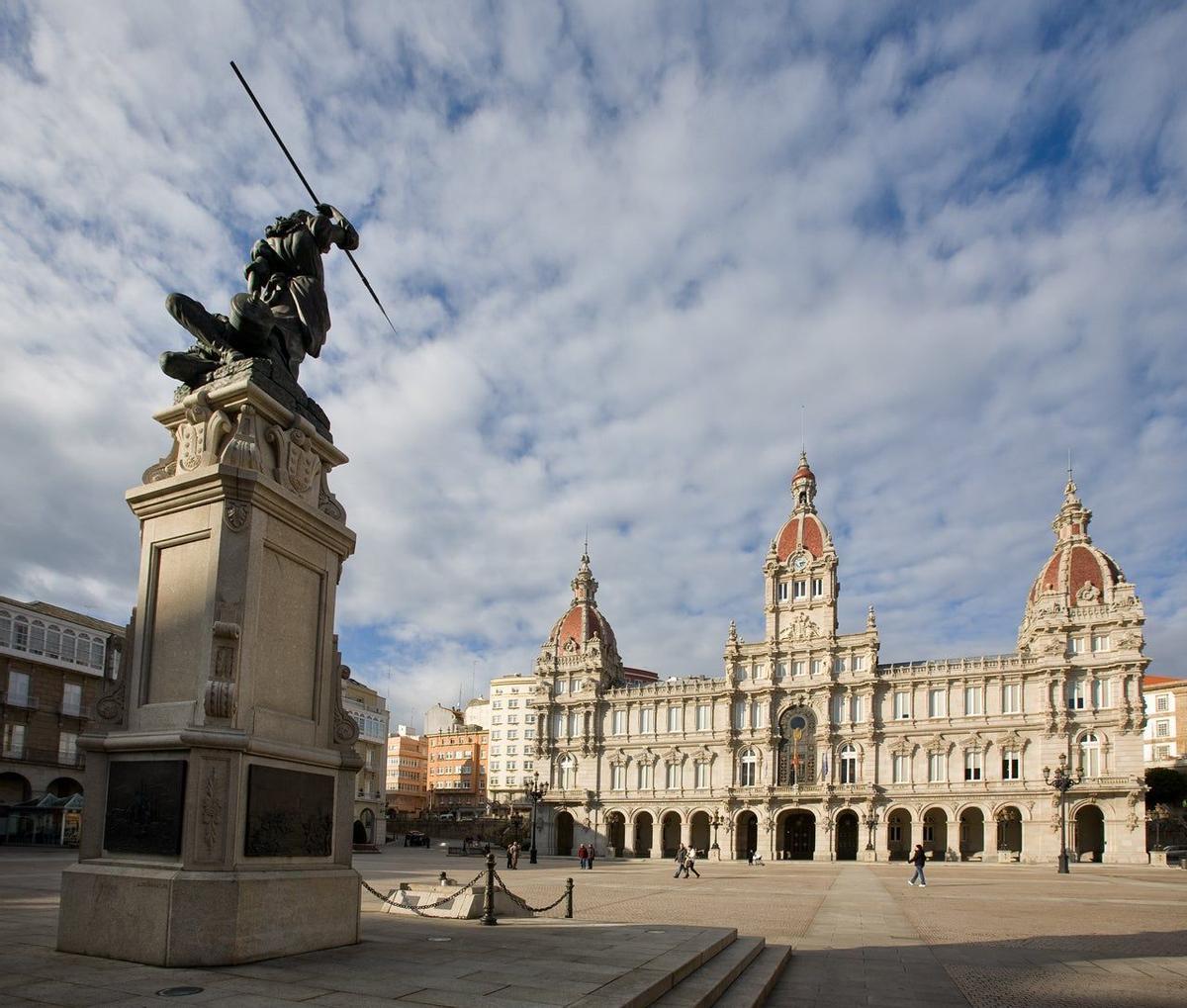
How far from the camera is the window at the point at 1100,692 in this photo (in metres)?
64.9

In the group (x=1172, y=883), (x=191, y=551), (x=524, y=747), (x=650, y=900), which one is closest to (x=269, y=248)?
(x=191, y=551)

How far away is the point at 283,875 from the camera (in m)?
9.04

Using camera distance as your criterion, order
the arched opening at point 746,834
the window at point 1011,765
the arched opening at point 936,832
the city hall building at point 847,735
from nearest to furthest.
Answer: the city hall building at point 847,735, the window at point 1011,765, the arched opening at point 936,832, the arched opening at point 746,834

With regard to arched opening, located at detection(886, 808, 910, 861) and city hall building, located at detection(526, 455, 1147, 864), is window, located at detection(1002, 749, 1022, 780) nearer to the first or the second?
city hall building, located at detection(526, 455, 1147, 864)

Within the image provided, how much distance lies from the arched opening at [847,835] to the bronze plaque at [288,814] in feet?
229

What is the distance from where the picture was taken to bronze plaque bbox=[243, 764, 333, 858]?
9039 millimetres

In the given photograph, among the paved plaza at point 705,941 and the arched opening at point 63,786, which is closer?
the paved plaza at point 705,941

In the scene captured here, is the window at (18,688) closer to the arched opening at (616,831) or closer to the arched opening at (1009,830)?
the arched opening at (616,831)

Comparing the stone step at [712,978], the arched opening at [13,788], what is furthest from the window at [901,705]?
the stone step at [712,978]

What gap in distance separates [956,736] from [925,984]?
63.3 m

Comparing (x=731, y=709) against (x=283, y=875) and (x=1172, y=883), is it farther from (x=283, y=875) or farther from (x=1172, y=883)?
(x=283, y=875)

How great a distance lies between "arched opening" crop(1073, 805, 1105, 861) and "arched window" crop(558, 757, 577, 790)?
1621 inches

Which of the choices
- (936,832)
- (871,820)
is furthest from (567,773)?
(936,832)

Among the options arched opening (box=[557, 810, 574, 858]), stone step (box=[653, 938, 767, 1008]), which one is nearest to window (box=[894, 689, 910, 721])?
arched opening (box=[557, 810, 574, 858])
